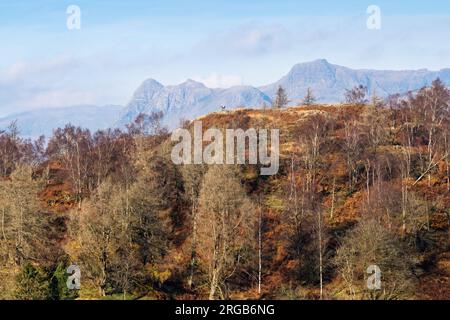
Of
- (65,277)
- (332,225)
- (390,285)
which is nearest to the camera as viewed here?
(390,285)

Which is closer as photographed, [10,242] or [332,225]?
[10,242]

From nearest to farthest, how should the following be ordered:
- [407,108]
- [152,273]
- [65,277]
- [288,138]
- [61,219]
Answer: [65,277]
[152,273]
[61,219]
[288,138]
[407,108]

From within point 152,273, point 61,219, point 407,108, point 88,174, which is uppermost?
point 407,108

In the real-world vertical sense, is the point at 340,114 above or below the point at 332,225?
above

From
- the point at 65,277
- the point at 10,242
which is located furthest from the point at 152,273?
the point at 10,242

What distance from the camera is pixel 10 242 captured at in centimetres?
5997

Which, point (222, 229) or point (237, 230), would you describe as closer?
point (222, 229)

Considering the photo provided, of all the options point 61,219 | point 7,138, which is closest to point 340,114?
point 61,219

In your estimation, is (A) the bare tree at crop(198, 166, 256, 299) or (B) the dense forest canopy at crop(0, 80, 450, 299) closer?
(B) the dense forest canopy at crop(0, 80, 450, 299)

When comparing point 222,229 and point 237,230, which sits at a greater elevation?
point 222,229

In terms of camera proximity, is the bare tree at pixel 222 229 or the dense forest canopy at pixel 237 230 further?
the bare tree at pixel 222 229
